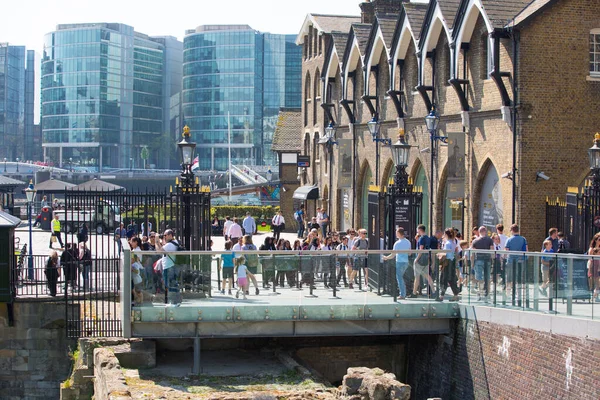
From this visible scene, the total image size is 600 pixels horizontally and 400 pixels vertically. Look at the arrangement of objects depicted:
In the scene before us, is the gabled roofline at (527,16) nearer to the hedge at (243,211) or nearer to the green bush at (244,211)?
the green bush at (244,211)

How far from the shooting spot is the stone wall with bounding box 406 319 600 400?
16656mm

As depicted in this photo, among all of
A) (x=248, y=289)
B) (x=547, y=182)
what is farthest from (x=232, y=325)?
(x=547, y=182)

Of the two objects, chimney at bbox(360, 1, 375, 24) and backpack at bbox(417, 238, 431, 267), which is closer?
backpack at bbox(417, 238, 431, 267)

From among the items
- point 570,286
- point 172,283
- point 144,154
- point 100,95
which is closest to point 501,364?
point 570,286

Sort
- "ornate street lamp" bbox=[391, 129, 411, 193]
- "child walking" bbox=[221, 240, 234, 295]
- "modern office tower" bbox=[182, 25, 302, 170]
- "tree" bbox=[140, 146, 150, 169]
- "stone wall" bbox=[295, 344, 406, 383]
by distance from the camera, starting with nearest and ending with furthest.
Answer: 1. "child walking" bbox=[221, 240, 234, 295]
2. "stone wall" bbox=[295, 344, 406, 383]
3. "ornate street lamp" bbox=[391, 129, 411, 193]
4. "modern office tower" bbox=[182, 25, 302, 170]
5. "tree" bbox=[140, 146, 150, 169]

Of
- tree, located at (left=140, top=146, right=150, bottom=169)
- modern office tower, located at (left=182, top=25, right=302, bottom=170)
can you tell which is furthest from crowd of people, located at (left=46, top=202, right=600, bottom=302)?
tree, located at (left=140, top=146, right=150, bottom=169)

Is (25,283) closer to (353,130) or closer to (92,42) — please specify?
(353,130)

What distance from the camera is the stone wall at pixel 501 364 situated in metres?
16.7

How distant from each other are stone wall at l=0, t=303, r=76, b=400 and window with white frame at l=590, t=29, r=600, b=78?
1510 centimetres

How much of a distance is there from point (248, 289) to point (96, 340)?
3.20 meters

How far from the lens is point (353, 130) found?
43.2m

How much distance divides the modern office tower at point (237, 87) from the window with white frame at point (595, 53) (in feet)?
461

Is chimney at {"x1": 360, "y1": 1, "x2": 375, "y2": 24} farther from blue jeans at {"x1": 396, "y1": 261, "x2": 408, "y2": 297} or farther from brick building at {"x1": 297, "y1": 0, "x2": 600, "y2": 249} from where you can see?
blue jeans at {"x1": 396, "y1": 261, "x2": 408, "y2": 297}

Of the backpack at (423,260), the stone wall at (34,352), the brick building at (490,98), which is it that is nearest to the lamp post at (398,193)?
the brick building at (490,98)
